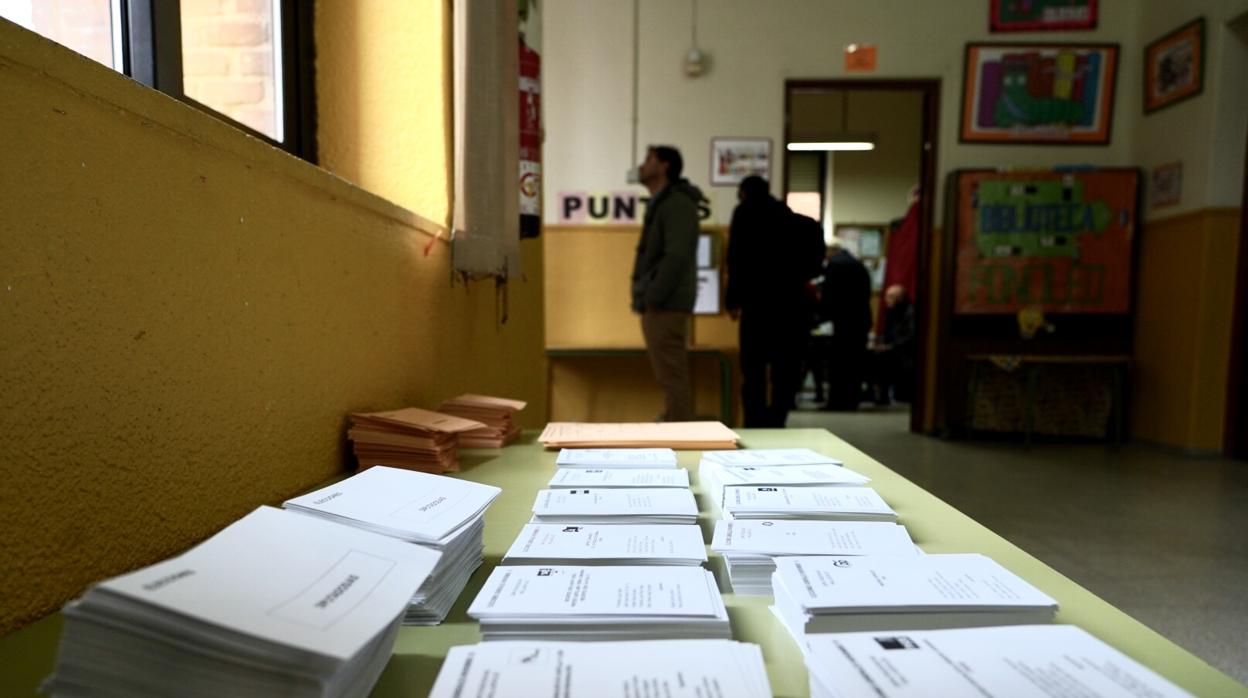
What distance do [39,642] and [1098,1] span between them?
17.5 ft

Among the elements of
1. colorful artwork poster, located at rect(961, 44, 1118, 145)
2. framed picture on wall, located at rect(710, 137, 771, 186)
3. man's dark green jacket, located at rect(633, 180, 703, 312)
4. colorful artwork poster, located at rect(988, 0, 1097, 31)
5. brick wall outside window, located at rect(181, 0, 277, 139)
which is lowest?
man's dark green jacket, located at rect(633, 180, 703, 312)

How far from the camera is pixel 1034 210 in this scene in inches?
155

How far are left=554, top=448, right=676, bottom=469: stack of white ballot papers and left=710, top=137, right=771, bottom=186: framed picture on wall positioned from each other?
322 centimetres

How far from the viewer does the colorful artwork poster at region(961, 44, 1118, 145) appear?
398 centimetres

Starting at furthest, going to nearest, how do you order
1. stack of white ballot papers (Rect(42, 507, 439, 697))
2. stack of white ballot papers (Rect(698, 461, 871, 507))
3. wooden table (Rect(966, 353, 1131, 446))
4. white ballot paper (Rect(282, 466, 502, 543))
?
wooden table (Rect(966, 353, 1131, 446)) < stack of white ballot papers (Rect(698, 461, 871, 507)) < white ballot paper (Rect(282, 466, 502, 543)) < stack of white ballot papers (Rect(42, 507, 439, 697))

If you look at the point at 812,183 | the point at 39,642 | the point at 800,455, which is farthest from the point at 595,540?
the point at 812,183

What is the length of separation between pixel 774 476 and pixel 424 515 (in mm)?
514

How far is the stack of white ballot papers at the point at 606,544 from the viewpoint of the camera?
24.7 inches

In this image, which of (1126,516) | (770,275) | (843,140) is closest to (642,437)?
(770,275)

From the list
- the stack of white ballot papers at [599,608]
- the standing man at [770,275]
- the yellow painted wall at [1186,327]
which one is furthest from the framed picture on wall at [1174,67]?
the stack of white ballot papers at [599,608]

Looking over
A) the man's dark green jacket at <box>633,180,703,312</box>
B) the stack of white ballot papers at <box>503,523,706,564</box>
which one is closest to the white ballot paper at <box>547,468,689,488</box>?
the stack of white ballot papers at <box>503,523,706,564</box>

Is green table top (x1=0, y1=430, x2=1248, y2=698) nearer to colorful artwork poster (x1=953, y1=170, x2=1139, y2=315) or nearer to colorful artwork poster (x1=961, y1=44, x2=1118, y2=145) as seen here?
colorful artwork poster (x1=953, y1=170, x2=1139, y2=315)

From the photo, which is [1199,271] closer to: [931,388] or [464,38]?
[931,388]

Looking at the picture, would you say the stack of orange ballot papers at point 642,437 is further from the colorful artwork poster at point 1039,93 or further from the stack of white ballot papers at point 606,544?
the colorful artwork poster at point 1039,93
